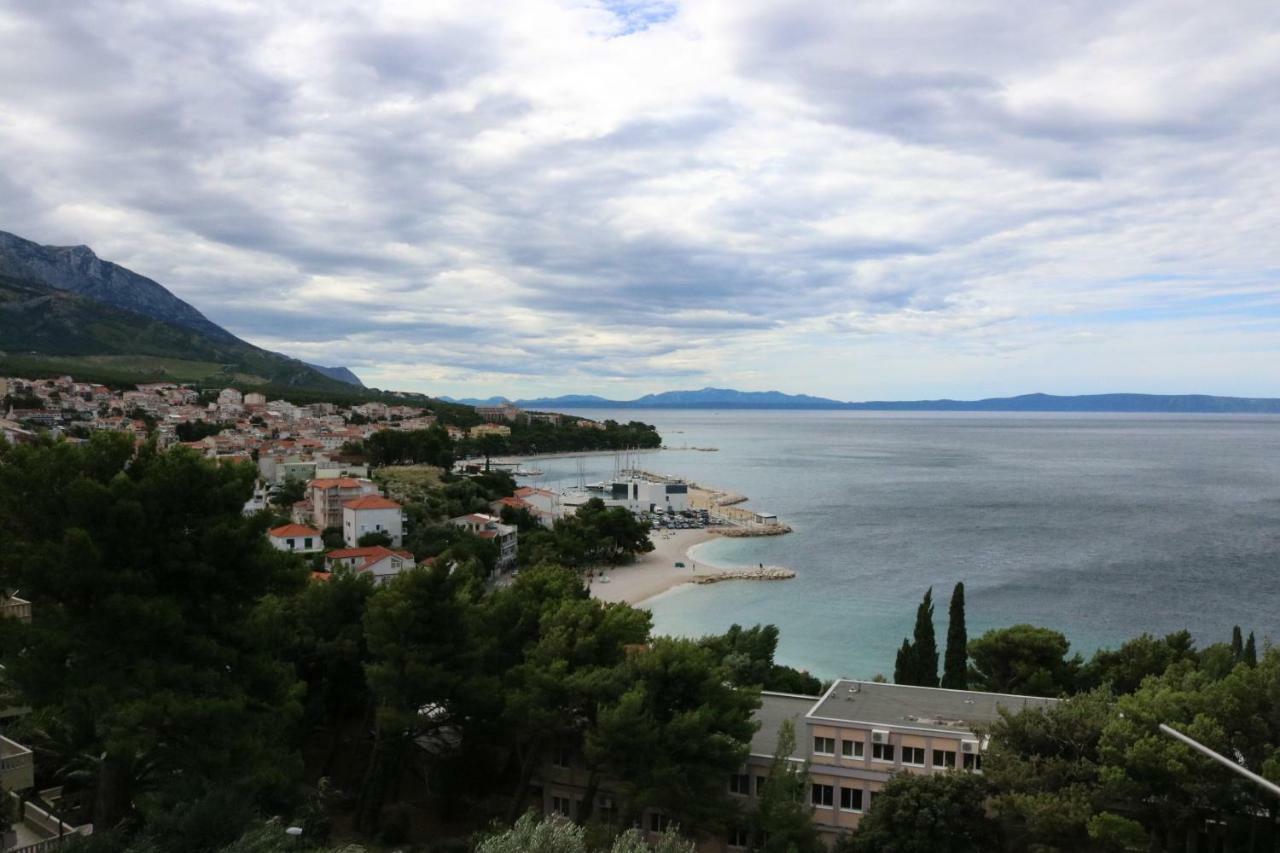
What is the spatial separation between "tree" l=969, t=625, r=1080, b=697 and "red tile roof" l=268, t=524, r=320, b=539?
23.6 metres

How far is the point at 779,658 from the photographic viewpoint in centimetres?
2797

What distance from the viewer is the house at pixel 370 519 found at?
36.1 m

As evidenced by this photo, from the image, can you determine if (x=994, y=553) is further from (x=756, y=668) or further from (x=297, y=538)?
(x=297, y=538)

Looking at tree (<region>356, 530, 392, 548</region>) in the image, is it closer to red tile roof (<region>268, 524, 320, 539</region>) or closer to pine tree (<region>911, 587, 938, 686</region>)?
red tile roof (<region>268, 524, 320, 539</region>)

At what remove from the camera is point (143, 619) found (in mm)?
9125

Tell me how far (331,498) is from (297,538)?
6415mm

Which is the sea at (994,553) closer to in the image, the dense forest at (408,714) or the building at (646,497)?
the building at (646,497)

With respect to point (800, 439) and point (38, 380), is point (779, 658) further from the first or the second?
point (800, 439)

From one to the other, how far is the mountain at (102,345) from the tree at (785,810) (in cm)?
10008

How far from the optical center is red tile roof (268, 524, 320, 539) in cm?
3244

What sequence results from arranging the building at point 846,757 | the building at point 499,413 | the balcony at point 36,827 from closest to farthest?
the balcony at point 36,827 < the building at point 846,757 < the building at point 499,413

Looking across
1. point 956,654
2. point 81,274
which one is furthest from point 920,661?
point 81,274

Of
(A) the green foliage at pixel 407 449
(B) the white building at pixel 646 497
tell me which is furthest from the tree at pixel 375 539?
(B) the white building at pixel 646 497

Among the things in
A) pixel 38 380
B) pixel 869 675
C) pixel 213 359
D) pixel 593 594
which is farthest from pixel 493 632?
pixel 213 359
